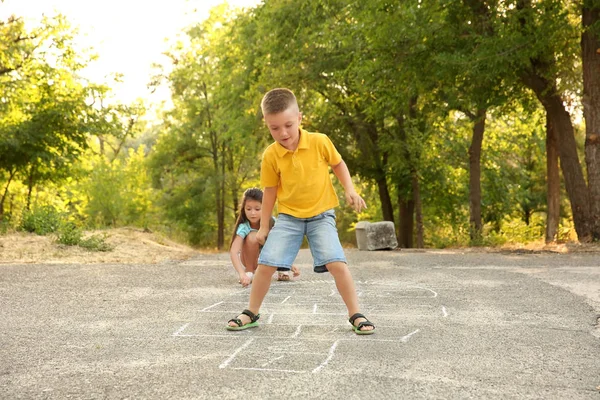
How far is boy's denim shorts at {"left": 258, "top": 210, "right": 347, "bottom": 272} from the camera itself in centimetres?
487

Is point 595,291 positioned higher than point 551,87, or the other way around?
point 551,87

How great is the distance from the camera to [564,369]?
12.2 ft

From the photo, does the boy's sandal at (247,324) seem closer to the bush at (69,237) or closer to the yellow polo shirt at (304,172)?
the yellow polo shirt at (304,172)

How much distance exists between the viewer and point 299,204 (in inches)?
195

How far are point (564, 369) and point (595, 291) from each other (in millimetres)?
3435

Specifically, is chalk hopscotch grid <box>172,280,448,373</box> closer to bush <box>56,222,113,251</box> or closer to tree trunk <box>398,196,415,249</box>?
bush <box>56,222,113,251</box>

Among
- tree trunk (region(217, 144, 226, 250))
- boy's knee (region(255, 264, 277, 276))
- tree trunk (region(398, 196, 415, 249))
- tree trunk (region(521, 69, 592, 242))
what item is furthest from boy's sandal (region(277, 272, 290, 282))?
tree trunk (region(217, 144, 226, 250))

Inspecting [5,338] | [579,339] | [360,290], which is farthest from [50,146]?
[579,339]

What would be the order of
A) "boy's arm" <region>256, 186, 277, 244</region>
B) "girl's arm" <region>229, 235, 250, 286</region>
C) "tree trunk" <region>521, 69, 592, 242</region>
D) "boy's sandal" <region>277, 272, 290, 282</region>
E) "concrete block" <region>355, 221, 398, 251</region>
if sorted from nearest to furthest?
"boy's arm" <region>256, 186, 277, 244</region> < "girl's arm" <region>229, 235, 250, 286</region> < "boy's sandal" <region>277, 272, 290, 282</region> < "tree trunk" <region>521, 69, 592, 242</region> < "concrete block" <region>355, 221, 398, 251</region>

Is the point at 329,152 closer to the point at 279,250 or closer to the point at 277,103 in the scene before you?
the point at 277,103

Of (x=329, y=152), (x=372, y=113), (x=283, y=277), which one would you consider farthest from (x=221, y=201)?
(x=329, y=152)

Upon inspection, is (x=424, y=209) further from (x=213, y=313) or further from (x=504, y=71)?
(x=213, y=313)

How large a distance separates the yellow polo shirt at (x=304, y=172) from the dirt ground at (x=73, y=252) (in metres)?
6.30

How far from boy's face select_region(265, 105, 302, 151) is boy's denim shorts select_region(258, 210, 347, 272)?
526mm
